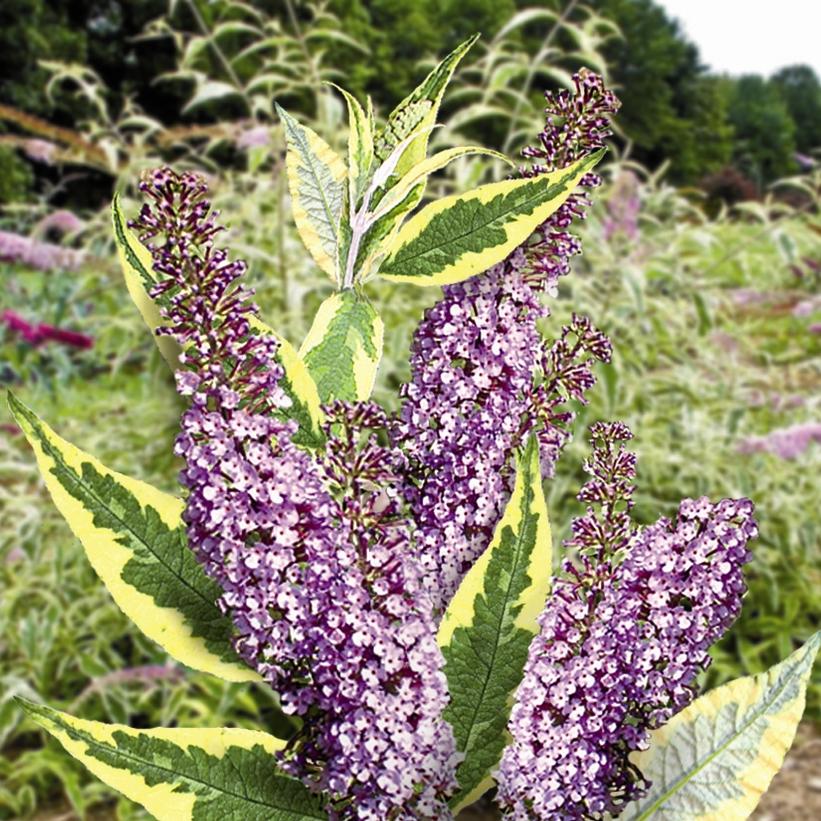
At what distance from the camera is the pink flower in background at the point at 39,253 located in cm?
421

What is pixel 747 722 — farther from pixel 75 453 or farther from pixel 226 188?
pixel 226 188

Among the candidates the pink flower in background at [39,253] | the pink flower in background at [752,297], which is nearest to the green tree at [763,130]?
the pink flower in background at [752,297]

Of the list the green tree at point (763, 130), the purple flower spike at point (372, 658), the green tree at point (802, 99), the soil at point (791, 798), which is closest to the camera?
the purple flower spike at point (372, 658)

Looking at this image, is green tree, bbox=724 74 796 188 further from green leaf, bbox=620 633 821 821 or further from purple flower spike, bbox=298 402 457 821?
purple flower spike, bbox=298 402 457 821

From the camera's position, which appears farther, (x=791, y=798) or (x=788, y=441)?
(x=788, y=441)

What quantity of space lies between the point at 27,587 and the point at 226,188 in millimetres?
1598

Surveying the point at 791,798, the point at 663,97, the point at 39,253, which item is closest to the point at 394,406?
the point at 791,798

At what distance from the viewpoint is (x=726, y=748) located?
564mm

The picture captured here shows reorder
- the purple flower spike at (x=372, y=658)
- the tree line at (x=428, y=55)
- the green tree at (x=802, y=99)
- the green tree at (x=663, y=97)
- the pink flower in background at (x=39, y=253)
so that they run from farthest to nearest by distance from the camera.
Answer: the green tree at (x=802, y=99), the green tree at (x=663, y=97), the tree line at (x=428, y=55), the pink flower in background at (x=39, y=253), the purple flower spike at (x=372, y=658)

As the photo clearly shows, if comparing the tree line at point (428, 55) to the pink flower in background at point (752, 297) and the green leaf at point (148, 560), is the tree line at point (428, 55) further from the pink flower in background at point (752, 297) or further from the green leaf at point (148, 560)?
the green leaf at point (148, 560)

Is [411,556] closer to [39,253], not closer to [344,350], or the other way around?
[344,350]

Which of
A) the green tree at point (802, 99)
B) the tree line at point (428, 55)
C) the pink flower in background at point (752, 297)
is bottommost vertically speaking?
the pink flower in background at point (752, 297)

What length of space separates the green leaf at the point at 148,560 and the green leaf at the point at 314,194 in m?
0.17

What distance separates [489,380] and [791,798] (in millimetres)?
2777
